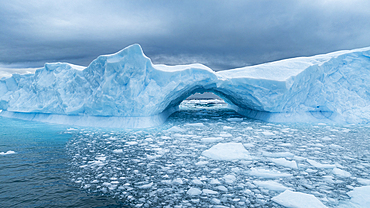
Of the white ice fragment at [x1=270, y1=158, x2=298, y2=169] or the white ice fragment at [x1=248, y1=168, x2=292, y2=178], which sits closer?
the white ice fragment at [x1=248, y1=168, x2=292, y2=178]

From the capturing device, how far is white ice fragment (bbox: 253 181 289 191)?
299cm

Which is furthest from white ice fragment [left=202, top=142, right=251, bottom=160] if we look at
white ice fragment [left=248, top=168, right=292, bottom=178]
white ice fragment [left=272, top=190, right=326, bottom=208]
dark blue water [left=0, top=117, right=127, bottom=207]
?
dark blue water [left=0, top=117, right=127, bottom=207]

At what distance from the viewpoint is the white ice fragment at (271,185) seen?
9.81 feet

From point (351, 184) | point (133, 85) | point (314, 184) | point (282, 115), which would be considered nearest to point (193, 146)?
point (314, 184)

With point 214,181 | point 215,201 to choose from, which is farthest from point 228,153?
point 215,201

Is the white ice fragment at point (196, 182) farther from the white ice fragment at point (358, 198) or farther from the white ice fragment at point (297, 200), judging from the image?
the white ice fragment at point (358, 198)

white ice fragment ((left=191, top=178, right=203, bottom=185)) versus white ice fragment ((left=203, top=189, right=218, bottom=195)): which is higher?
white ice fragment ((left=191, top=178, right=203, bottom=185))

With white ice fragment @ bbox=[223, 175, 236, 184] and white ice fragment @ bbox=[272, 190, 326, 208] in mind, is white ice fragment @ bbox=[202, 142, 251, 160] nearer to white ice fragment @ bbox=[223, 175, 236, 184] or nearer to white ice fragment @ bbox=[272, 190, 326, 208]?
white ice fragment @ bbox=[223, 175, 236, 184]

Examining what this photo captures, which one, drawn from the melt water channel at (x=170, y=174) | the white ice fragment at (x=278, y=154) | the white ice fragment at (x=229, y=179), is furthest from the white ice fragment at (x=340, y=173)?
the white ice fragment at (x=229, y=179)

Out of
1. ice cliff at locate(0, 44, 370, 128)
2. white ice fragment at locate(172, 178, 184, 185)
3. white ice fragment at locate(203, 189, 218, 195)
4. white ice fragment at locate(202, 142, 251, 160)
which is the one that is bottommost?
white ice fragment at locate(203, 189, 218, 195)

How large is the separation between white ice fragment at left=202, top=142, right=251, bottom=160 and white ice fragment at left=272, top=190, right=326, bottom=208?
5.69 ft

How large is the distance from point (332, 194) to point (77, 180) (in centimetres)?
377

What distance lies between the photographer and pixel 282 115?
35.9 feet

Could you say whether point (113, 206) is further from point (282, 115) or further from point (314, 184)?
point (282, 115)
